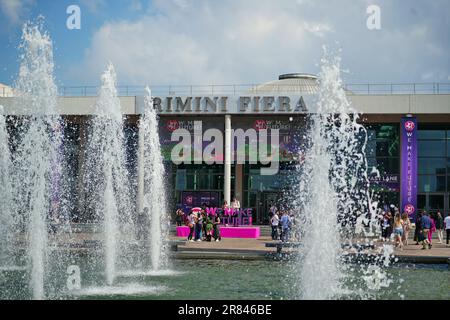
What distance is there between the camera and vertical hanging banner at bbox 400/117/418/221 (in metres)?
37.3

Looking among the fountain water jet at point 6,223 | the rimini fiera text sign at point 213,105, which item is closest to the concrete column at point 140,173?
the rimini fiera text sign at point 213,105

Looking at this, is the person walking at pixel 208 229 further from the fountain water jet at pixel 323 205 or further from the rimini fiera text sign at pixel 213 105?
the rimini fiera text sign at pixel 213 105

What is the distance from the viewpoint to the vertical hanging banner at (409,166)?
37.3 m

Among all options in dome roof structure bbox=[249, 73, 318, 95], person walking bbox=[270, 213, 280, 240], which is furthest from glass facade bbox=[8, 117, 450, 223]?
person walking bbox=[270, 213, 280, 240]

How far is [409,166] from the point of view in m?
37.5

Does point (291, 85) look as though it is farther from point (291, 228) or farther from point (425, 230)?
point (425, 230)

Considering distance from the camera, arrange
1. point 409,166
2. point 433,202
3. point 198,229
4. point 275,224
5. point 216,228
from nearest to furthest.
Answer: point 198,229 < point 216,228 < point 275,224 < point 409,166 < point 433,202

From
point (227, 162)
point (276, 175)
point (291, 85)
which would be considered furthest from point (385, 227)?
point (291, 85)

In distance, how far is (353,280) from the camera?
14.5 m

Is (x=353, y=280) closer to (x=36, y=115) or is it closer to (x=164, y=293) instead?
(x=164, y=293)

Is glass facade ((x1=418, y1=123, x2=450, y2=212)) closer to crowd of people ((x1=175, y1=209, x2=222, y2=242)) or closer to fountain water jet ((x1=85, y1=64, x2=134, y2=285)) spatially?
crowd of people ((x1=175, y1=209, x2=222, y2=242))
